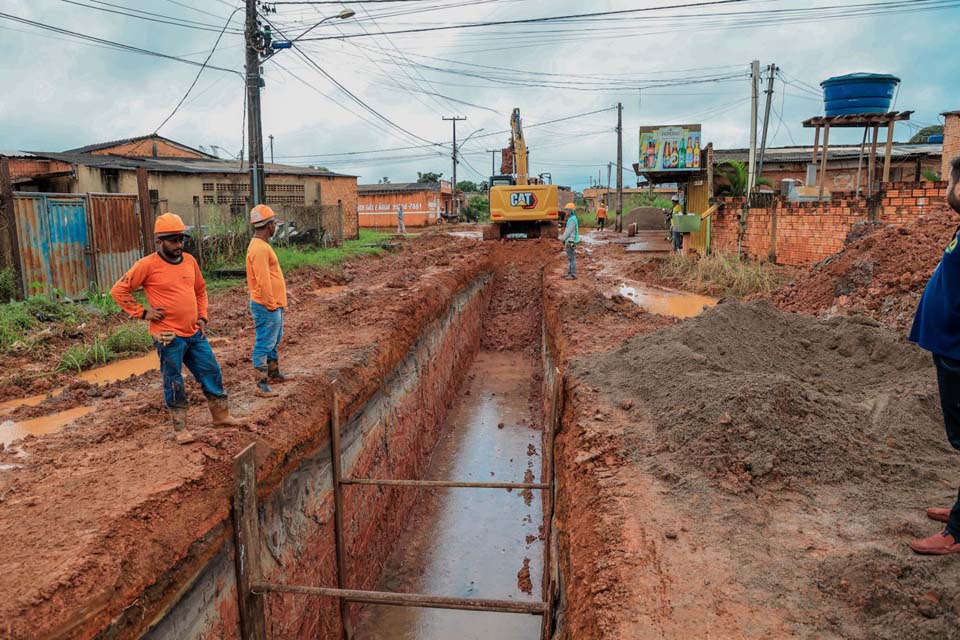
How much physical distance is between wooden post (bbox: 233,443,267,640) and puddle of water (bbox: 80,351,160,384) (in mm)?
3787

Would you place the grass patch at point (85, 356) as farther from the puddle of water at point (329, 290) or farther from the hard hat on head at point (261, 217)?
the puddle of water at point (329, 290)

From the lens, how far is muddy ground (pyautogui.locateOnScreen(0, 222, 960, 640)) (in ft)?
9.60

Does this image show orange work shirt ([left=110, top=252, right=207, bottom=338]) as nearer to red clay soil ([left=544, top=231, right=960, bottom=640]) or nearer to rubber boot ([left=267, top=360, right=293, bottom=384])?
rubber boot ([left=267, top=360, right=293, bottom=384])

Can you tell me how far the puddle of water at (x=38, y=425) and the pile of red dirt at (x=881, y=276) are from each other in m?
8.87

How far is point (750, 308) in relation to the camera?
7.48 meters

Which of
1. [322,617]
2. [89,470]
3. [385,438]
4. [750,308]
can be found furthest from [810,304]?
[89,470]

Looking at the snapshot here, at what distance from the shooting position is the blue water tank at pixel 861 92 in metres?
14.5

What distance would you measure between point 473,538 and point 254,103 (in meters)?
11.7

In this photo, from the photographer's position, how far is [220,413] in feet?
16.2

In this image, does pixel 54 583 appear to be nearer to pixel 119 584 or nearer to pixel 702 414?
pixel 119 584

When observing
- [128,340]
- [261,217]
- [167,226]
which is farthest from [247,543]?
[128,340]

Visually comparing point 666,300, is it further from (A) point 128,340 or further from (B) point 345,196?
(B) point 345,196

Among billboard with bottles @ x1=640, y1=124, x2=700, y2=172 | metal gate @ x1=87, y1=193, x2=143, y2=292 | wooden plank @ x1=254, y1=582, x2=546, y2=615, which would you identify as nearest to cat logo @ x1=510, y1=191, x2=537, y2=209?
billboard with bottles @ x1=640, y1=124, x2=700, y2=172

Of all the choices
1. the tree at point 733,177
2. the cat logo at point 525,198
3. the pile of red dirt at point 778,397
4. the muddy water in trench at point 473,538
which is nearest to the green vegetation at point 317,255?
the cat logo at point 525,198
